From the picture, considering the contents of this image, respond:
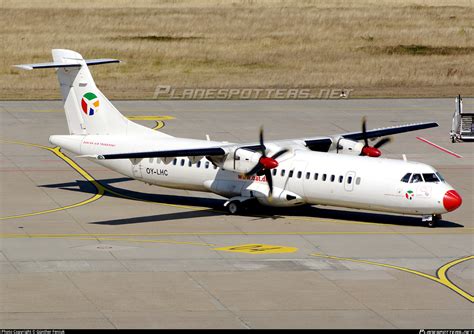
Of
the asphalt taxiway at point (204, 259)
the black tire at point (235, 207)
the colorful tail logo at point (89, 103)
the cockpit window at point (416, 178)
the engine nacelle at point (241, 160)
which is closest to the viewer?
the asphalt taxiway at point (204, 259)

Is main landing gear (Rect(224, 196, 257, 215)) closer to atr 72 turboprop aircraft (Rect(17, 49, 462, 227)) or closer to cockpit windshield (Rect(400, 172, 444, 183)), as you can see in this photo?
atr 72 turboprop aircraft (Rect(17, 49, 462, 227))

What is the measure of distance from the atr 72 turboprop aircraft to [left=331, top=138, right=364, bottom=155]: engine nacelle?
4cm

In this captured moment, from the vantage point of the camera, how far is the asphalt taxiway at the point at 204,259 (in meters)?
28.5

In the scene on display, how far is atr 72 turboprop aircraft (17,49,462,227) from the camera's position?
39312 mm

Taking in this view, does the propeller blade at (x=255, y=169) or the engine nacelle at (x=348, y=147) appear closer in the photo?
the propeller blade at (x=255, y=169)

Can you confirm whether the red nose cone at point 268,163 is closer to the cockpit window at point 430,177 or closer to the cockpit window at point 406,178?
the cockpit window at point 406,178

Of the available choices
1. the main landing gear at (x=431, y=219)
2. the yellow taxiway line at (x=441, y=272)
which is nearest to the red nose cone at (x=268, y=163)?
the yellow taxiway line at (x=441, y=272)

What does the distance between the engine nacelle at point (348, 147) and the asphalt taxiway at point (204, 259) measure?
2.75 m

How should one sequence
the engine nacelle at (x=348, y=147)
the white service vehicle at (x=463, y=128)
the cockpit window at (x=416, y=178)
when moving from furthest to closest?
the white service vehicle at (x=463, y=128)
the engine nacelle at (x=348, y=147)
the cockpit window at (x=416, y=178)

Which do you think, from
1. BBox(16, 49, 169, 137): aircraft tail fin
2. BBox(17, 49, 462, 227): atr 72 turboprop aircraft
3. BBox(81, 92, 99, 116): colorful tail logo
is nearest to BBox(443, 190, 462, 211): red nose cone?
BBox(17, 49, 462, 227): atr 72 turboprop aircraft

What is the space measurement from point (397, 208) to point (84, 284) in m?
13.5

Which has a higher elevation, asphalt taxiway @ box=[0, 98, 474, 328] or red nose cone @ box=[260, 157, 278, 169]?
red nose cone @ box=[260, 157, 278, 169]

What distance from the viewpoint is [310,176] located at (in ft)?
134

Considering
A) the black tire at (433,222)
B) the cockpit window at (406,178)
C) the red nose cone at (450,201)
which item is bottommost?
the black tire at (433,222)
